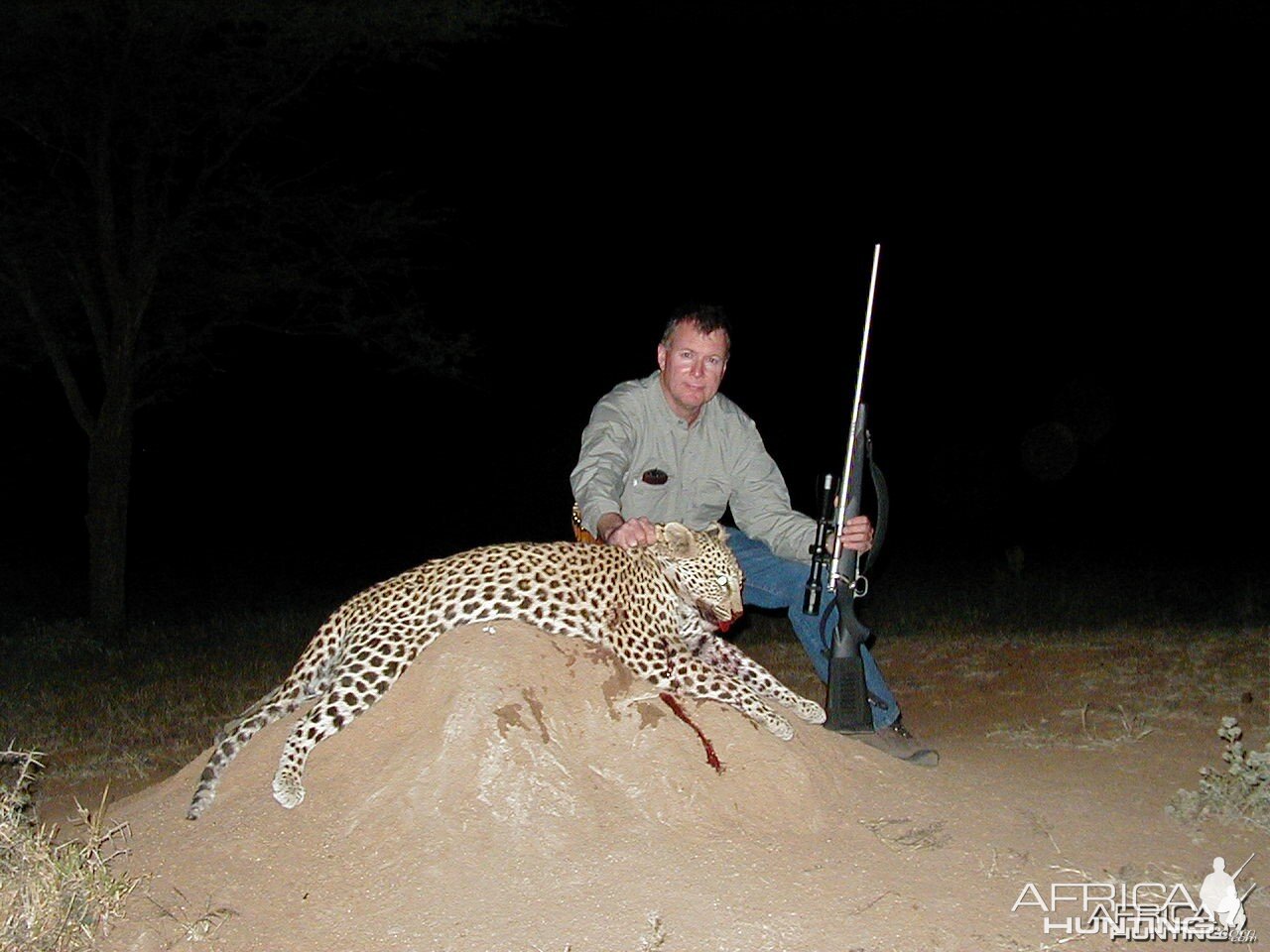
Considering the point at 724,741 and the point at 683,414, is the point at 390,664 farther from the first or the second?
the point at 683,414

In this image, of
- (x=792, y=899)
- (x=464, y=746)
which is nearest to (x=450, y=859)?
(x=464, y=746)

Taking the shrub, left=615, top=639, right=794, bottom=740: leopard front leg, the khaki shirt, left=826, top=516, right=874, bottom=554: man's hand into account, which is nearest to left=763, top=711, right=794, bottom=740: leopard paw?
left=615, top=639, right=794, bottom=740: leopard front leg

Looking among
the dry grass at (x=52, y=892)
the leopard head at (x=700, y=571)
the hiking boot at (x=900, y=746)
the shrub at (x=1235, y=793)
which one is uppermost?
the leopard head at (x=700, y=571)

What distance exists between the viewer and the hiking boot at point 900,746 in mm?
4789

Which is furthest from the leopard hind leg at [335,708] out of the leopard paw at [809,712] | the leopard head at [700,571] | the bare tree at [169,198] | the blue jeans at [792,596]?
the bare tree at [169,198]

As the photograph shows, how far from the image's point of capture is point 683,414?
17.7 feet

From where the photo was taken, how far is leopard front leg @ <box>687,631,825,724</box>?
4.77 metres

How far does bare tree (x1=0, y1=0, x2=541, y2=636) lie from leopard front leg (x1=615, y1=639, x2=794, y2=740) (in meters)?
8.36

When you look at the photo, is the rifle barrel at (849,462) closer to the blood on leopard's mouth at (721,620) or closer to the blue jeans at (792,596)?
the blue jeans at (792,596)

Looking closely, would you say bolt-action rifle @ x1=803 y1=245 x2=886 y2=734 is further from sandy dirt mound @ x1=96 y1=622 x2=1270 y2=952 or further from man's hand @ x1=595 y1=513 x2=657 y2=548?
man's hand @ x1=595 y1=513 x2=657 y2=548

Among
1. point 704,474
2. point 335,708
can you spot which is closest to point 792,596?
point 704,474

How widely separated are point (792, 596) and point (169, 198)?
9658 millimetres

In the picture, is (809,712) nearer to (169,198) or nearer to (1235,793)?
(1235,793)

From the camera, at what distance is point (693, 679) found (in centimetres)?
452
